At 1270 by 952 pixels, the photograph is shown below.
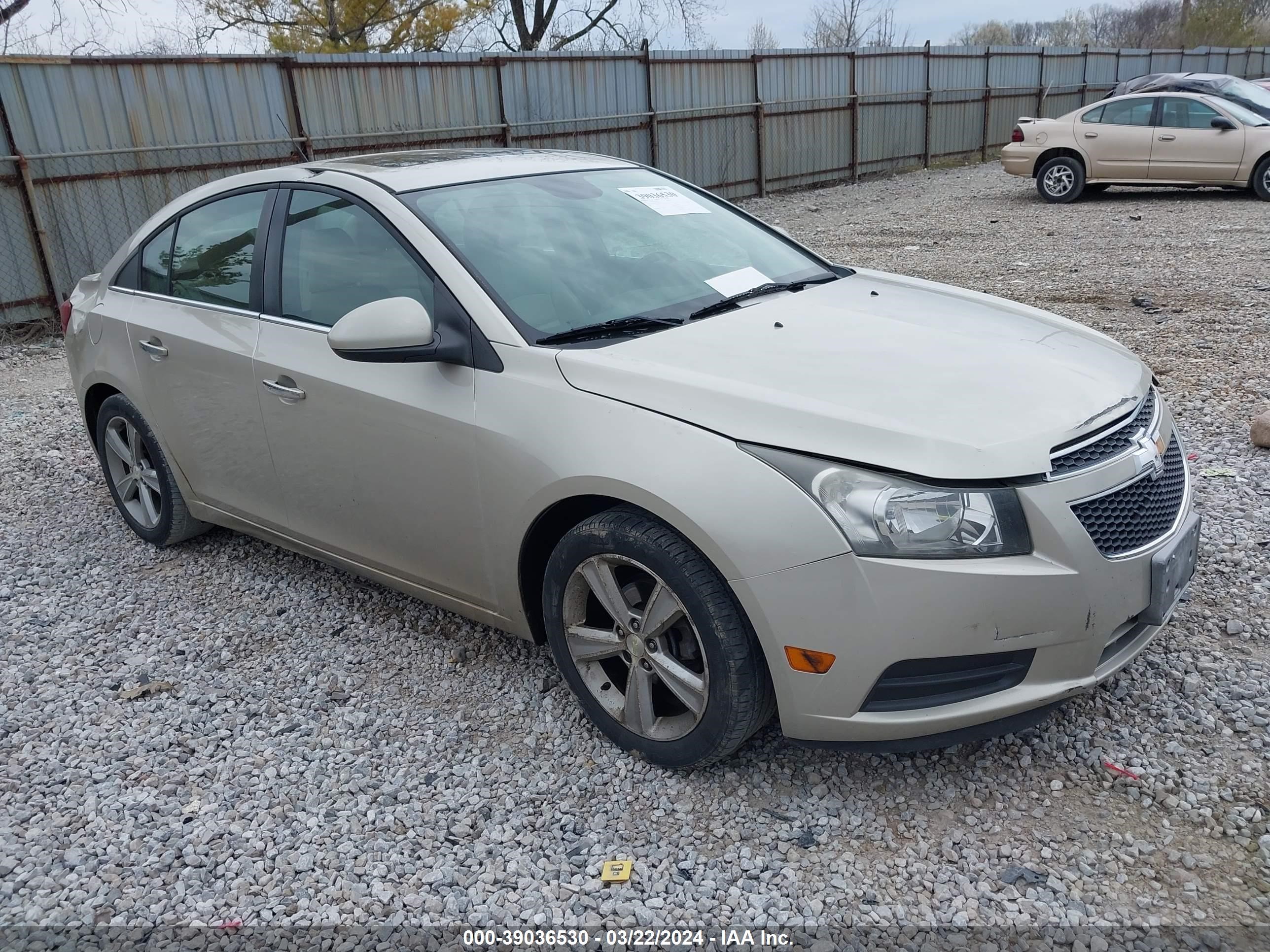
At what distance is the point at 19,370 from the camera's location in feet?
29.5

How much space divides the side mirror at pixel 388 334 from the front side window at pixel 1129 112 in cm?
1376

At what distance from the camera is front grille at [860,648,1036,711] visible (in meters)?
2.44

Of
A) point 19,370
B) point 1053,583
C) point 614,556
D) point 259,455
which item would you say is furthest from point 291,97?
point 1053,583

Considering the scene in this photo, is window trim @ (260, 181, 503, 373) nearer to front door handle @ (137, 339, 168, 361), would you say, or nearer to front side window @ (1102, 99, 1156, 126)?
front door handle @ (137, 339, 168, 361)

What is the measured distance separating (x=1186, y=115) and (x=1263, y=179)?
4.32 feet

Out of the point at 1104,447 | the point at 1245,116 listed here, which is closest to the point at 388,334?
the point at 1104,447

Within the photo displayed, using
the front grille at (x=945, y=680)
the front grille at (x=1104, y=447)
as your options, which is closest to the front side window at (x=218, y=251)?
the front grille at (x=945, y=680)

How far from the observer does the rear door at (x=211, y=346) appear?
381cm

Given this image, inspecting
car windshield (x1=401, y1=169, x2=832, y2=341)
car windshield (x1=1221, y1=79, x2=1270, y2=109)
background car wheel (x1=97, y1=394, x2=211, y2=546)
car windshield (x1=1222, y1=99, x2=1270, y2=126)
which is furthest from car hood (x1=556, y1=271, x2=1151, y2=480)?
car windshield (x1=1221, y1=79, x2=1270, y2=109)

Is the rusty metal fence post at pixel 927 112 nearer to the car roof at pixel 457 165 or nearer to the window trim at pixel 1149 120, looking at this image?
the window trim at pixel 1149 120

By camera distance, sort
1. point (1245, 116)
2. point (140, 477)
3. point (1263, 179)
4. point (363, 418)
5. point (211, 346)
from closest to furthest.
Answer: point (363, 418), point (211, 346), point (140, 477), point (1245, 116), point (1263, 179)

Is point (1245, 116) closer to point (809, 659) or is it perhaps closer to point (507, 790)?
point (809, 659)

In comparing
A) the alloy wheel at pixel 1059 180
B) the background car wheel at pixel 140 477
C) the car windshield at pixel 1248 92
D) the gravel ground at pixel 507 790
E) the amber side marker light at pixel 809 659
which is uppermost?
the car windshield at pixel 1248 92

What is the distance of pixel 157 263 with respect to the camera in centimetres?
442
